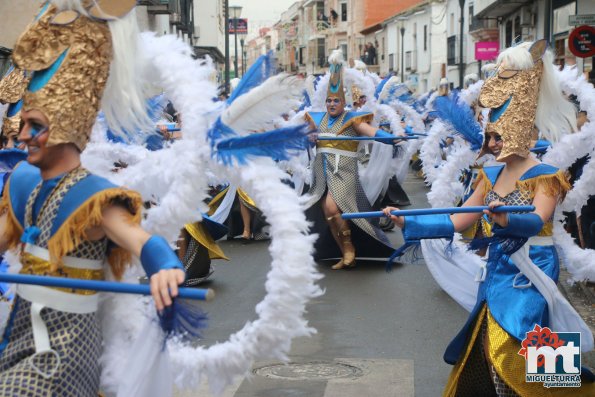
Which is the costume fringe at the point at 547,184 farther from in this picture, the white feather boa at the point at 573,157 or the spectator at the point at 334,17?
the spectator at the point at 334,17

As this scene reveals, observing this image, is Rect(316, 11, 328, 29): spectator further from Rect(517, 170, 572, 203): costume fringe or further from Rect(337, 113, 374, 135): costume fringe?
Rect(517, 170, 572, 203): costume fringe

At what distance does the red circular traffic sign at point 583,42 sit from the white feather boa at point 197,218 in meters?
11.8

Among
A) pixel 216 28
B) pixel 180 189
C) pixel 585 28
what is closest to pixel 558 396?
pixel 180 189

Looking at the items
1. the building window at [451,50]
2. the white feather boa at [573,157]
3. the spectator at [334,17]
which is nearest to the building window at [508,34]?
the building window at [451,50]

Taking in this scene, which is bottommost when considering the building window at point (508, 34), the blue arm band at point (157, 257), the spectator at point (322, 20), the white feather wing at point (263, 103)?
the blue arm band at point (157, 257)

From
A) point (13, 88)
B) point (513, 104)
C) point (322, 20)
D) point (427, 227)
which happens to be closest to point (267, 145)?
point (427, 227)

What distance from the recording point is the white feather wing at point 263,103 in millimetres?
3855

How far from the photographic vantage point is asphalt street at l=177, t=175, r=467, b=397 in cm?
627

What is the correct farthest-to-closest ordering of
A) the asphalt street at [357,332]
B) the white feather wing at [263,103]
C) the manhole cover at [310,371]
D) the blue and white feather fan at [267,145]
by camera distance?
the manhole cover at [310,371] < the asphalt street at [357,332] < the white feather wing at [263,103] < the blue and white feather fan at [267,145]

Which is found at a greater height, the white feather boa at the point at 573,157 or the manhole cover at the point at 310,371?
the white feather boa at the point at 573,157

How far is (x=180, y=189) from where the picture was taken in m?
3.99

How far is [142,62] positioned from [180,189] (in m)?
Answer: 0.51

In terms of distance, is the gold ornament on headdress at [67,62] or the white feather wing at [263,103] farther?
the white feather wing at [263,103]

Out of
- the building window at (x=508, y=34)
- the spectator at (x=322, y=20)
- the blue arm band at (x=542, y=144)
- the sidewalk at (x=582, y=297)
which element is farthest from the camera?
the spectator at (x=322, y=20)
